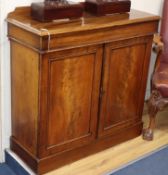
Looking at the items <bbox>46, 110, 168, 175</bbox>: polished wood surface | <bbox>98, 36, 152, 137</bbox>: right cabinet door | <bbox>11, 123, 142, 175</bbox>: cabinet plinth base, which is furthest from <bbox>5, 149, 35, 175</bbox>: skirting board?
<bbox>98, 36, 152, 137</bbox>: right cabinet door

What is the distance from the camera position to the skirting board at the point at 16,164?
2.07 meters

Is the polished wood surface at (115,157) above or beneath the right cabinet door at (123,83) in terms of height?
beneath

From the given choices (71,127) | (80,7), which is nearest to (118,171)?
(71,127)

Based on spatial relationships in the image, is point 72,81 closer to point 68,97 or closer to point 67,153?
point 68,97

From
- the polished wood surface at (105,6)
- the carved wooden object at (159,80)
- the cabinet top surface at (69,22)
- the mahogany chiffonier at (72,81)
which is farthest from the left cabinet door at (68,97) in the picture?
the carved wooden object at (159,80)

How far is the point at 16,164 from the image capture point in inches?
84.4

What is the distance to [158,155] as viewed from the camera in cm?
237

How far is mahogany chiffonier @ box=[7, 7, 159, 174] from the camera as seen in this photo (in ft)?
6.01

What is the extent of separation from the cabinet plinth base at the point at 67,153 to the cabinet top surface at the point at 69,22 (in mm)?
725

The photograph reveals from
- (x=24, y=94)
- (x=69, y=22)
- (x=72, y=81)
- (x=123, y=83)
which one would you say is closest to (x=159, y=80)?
(x=123, y=83)

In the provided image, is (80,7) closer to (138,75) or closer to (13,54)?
(13,54)

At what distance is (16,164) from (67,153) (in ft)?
1.02

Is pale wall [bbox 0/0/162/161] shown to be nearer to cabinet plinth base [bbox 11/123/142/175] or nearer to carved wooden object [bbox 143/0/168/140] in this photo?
cabinet plinth base [bbox 11/123/142/175]

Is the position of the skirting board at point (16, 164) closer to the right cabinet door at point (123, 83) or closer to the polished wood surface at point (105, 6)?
the right cabinet door at point (123, 83)
